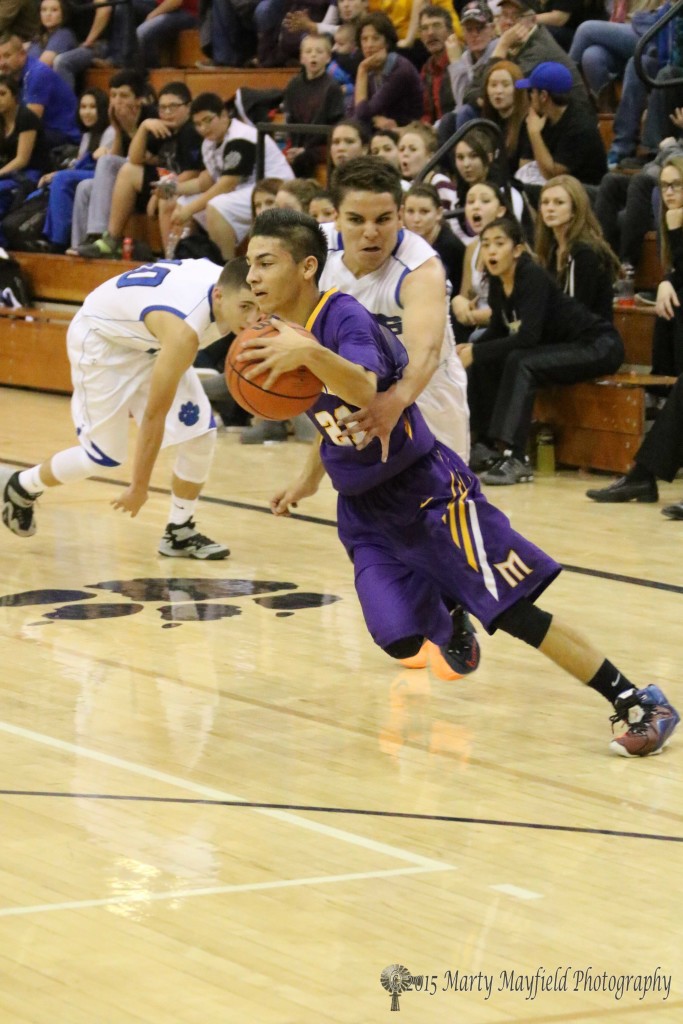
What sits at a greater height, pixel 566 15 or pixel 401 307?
pixel 566 15

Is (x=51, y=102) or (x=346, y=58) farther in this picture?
(x=51, y=102)

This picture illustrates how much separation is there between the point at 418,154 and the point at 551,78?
38.5 inches

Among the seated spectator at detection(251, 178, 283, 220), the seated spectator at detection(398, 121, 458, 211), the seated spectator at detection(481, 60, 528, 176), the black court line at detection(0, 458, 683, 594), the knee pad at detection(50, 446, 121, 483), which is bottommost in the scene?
the black court line at detection(0, 458, 683, 594)

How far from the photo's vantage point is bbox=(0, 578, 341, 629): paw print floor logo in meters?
6.26

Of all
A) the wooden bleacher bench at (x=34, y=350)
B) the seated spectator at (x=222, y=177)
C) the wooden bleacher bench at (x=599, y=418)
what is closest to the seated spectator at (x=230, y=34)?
the seated spectator at (x=222, y=177)

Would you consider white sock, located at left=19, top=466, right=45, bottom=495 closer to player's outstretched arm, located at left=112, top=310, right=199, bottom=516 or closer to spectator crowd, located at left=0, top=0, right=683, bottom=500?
player's outstretched arm, located at left=112, top=310, right=199, bottom=516

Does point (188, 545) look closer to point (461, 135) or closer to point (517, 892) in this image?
point (517, 892)

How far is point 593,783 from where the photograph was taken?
4.37m

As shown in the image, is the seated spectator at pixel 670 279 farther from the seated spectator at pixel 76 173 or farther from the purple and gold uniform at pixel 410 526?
the seated spectator at pixel 76 173

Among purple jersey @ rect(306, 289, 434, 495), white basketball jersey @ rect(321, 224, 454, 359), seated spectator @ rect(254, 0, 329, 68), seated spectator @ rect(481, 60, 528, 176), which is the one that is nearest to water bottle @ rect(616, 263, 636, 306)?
seated spectator @ rect(481, 60, 528, 176)

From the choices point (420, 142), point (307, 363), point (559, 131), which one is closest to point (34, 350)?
point (420, 142)

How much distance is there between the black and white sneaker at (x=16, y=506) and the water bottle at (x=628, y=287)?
446cm

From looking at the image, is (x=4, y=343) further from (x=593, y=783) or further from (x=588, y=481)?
(x=593, y=783)

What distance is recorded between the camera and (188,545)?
729 cm
